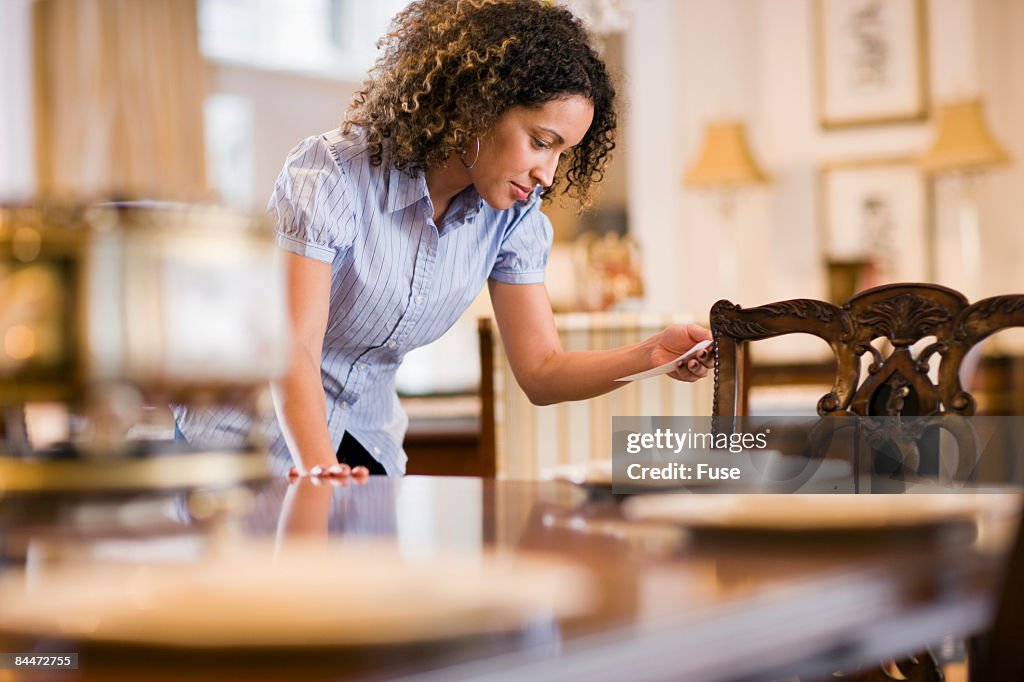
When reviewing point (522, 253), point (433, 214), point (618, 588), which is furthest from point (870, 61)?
point (618, 588)

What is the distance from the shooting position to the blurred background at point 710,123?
5.20 meters

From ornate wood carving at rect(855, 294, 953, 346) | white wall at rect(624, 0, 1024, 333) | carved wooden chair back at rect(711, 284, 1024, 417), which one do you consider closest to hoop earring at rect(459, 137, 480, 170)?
carved wooden chair back at rect(711, 284, 1024, 417)

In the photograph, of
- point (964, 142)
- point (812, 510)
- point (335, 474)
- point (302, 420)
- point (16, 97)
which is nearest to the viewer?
point (812, 510)

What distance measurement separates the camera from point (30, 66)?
5.63m

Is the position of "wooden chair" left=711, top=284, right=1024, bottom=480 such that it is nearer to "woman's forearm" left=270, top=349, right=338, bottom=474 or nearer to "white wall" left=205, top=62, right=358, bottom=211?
"woman's forearm" left=270, top=349, right=338, bottom=474

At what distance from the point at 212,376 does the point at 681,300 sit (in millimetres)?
5569

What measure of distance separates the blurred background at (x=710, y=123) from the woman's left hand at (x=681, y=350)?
3.00 meters

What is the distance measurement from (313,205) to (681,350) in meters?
0.50

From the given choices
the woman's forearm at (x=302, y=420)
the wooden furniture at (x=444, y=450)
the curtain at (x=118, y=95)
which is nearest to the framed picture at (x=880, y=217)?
the wooden furniture at (x=444, y=450)

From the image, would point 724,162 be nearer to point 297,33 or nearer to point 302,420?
point 297,33

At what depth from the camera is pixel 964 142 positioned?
4.79 m

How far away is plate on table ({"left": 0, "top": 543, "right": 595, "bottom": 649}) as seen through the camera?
388 mm

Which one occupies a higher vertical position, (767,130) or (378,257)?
(767,130)

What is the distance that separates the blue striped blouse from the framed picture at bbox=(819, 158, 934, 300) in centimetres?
366
